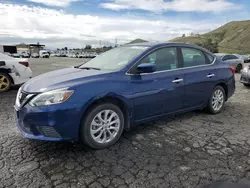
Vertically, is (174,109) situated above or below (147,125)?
above

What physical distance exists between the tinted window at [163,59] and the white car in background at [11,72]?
4.93m

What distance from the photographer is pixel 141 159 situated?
9.91 feet

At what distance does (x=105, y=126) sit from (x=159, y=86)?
3.73 ft

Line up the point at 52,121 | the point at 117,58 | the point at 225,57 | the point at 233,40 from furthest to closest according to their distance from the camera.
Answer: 1. the point at 233,40
2. the point at 225,57
3. the point at 117,58
4. the point at 52,121

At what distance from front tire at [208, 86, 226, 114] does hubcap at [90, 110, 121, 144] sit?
96.2 inches

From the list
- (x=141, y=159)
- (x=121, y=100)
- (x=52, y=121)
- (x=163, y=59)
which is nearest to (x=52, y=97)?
(x=52, y=121)

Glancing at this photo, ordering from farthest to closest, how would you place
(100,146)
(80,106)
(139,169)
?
(100,146)
(80,106)
(139,169)

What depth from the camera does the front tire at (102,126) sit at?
3.10 metres

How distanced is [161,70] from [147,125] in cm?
107

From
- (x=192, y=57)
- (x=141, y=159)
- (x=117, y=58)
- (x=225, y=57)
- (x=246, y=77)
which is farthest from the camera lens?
(x=225, y=57)

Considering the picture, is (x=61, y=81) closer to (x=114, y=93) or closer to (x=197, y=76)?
(x=114, y=93)

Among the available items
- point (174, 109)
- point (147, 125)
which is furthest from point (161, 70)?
point (147, 125)

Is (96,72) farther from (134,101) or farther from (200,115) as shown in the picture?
(200,115)

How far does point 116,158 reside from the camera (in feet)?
10.00
